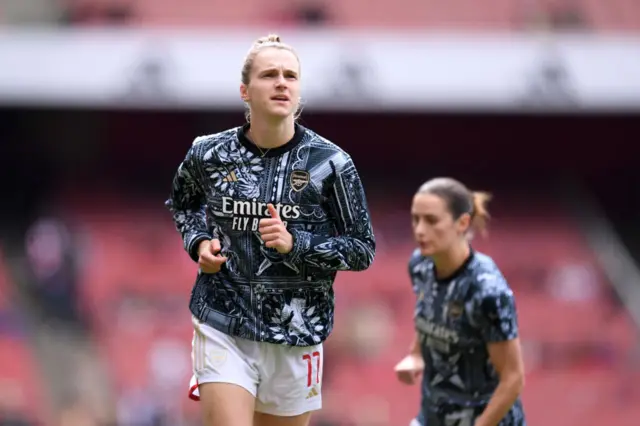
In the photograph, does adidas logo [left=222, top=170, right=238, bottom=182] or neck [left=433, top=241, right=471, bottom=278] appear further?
neck [left=433, top=241, right=471, bottom=278]

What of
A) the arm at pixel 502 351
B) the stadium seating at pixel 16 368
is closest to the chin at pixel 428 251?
the arm at pixel 502 351

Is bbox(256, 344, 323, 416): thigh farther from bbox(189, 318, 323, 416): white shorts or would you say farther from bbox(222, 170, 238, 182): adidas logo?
bbox(222, 170, 238, 182): adidas logo

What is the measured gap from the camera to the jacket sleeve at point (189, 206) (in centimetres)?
407

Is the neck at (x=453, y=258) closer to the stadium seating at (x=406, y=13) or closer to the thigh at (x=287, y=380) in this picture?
the thigh at (x=287, y=380)

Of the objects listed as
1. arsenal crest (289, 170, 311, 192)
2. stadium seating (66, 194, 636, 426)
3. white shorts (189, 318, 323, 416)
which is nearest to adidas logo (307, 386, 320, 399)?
white shorts (189, 318, 323, 416)

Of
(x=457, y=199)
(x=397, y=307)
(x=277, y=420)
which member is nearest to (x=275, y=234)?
(x=277, y=420)

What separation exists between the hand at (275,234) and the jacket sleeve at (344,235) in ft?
0.25

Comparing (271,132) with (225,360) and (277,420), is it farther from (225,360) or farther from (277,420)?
(277,420)

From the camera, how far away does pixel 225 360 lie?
3.88 m

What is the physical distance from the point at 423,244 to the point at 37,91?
358 inches

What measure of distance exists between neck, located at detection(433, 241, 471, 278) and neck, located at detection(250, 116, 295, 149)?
120 cm

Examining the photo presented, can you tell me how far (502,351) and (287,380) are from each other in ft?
3.56

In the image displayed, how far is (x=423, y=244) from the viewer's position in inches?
192

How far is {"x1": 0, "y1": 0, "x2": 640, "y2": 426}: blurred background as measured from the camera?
12.8m
